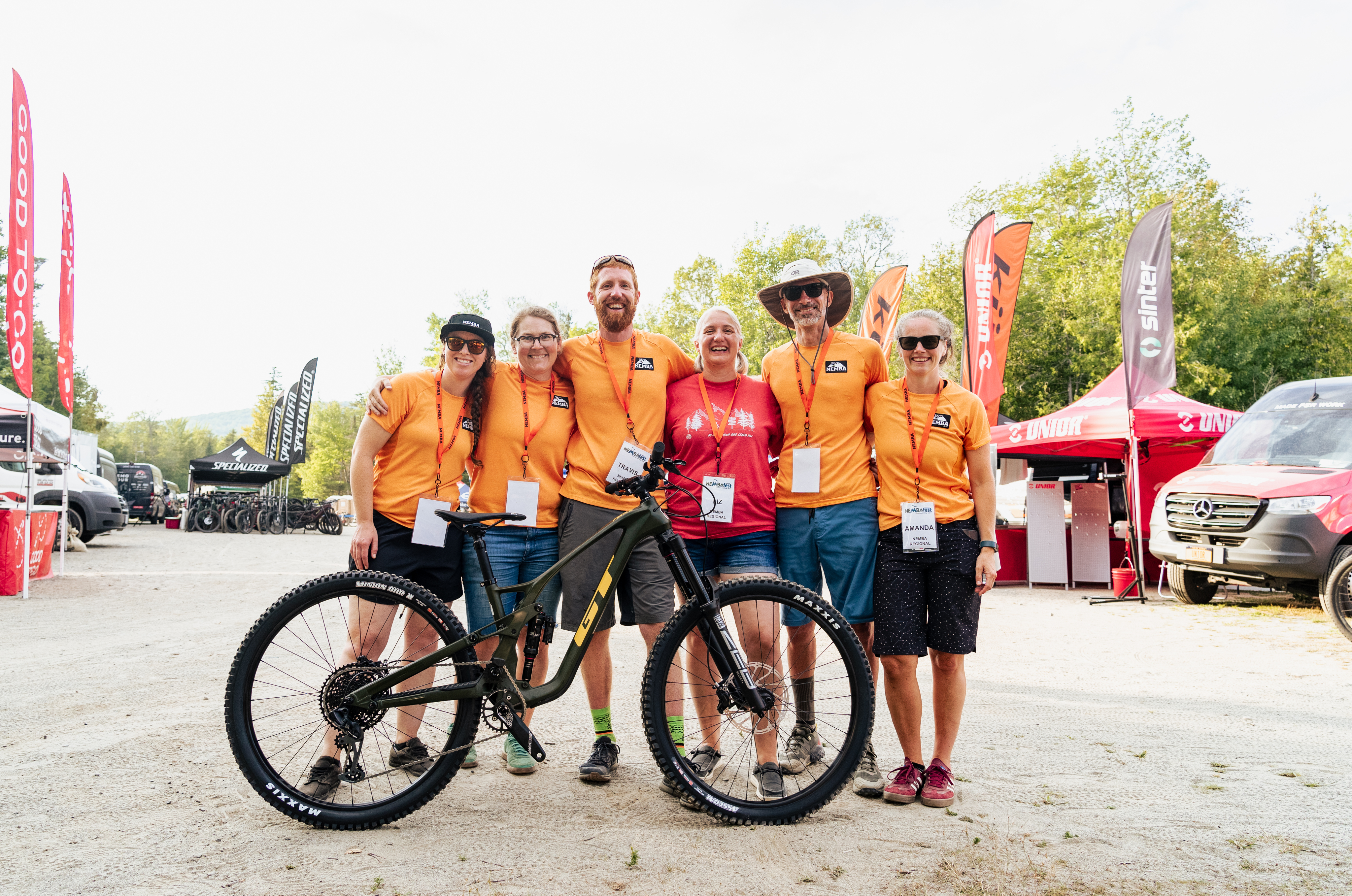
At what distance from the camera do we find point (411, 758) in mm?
3107

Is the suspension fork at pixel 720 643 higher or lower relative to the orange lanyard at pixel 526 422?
lower

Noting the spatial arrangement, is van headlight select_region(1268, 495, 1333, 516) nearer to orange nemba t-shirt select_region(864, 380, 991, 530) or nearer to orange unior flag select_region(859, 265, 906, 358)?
orange nemba t-shirt select_region(864, 380, 991, 530)

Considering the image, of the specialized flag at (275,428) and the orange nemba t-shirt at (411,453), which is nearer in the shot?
the orange nemba t-shirt at (411,453)

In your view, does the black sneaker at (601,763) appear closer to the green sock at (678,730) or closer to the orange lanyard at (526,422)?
the green sock at (678,730)

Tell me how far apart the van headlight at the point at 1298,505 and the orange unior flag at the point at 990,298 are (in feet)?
13.5

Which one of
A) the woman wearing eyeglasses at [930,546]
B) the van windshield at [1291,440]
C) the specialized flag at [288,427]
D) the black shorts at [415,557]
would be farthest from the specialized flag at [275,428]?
the woman wearing eyeglasses at [930,546]

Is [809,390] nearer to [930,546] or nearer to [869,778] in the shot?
[930,546]

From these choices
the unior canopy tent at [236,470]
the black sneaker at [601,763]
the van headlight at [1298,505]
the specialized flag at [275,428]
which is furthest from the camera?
the specialized flag at [275,428]

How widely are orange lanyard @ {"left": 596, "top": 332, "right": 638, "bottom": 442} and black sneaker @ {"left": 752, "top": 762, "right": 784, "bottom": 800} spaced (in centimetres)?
139

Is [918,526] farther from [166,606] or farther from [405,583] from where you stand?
[166,606]

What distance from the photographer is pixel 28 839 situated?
8.55 ft

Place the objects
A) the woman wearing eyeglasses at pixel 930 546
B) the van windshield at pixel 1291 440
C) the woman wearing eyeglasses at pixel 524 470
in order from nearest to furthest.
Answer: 1. the woman wearing eyeglasses at pixel 930 546
2. the woman wearing eyeglasses at pixel 524 470
3. the van windshield at pixel 1291 440

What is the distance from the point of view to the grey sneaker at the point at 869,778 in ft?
10.5

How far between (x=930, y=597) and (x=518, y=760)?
1.80 metres
